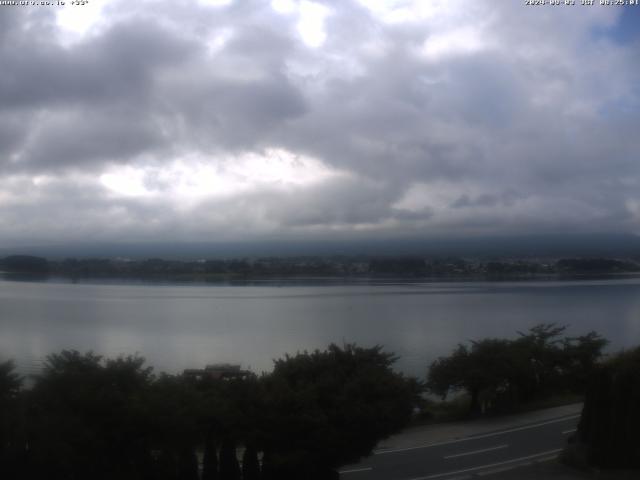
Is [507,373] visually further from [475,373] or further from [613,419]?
[613,419]

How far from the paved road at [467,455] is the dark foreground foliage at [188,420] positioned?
1.27 metres

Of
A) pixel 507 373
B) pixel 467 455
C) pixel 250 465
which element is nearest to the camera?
pixel 250 465

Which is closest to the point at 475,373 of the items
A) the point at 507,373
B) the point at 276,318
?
the point at 507,373

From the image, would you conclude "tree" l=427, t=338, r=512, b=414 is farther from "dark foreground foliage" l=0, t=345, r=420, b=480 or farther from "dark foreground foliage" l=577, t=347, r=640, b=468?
"dark foreground foliage" l=0, t=345, r=420, b=480

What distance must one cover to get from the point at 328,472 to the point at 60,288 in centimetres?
4609

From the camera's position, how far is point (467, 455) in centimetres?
1204

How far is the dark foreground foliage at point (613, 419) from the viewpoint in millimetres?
10117

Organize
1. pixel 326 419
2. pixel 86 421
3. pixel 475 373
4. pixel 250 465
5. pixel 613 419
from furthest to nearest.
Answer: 1. pixel 475 373
2. pixel 613 419
3. pixel 250 465
4. pixel 326 419
5. pixel 86 421

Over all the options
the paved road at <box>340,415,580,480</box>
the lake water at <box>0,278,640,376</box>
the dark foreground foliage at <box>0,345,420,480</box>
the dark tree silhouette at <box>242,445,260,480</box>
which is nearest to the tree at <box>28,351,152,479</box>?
the dark foreground foliage at <box>0,345,420,480</box>

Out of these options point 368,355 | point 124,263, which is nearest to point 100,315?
point 124,263

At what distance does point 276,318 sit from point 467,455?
2663 cm

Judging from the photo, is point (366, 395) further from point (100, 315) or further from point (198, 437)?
point (100, 315)

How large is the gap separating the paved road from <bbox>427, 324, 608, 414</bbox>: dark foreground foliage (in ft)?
10.0

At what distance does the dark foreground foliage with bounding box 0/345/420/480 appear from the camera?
7832 millimetres
